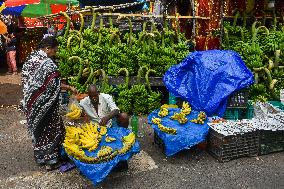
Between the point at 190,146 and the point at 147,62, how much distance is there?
2.92 meters

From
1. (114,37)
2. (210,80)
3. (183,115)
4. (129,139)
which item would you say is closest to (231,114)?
(210,80)

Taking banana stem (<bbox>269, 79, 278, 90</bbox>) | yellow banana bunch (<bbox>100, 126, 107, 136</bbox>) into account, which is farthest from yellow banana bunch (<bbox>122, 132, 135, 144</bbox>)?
banana stem (<bbox>269, 79, 278, 90</bbox>)

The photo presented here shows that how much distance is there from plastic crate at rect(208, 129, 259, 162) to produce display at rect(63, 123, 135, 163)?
146 cm

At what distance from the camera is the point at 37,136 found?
561 centimetres

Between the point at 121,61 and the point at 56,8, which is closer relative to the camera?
the point at 121,61

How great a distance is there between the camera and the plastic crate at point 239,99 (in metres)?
6.86

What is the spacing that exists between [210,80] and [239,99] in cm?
66

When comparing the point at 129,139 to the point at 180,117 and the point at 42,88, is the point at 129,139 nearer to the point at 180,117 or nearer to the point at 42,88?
the point at 180,117

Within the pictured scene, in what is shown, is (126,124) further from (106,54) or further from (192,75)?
(106,54)

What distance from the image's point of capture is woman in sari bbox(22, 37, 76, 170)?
17.8ft

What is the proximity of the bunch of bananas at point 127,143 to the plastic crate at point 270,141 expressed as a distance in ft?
7.15

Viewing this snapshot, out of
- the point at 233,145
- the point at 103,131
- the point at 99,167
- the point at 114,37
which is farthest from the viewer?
the point at 114,37

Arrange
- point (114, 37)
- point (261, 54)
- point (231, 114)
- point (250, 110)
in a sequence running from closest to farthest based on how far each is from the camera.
Result: point (231, 114) → point (250, 110) → point (261, 54) → point (114, 37)

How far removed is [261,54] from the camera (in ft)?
27.1
